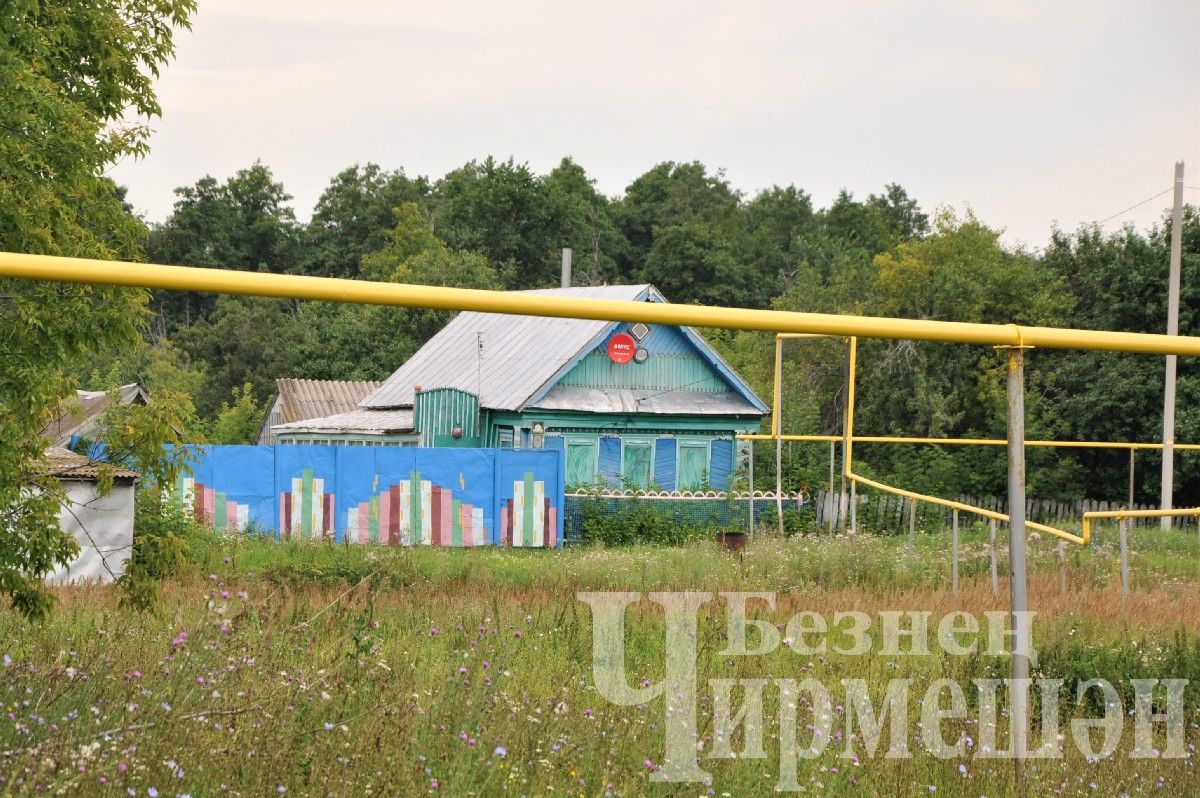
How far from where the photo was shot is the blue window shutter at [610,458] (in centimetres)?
2592

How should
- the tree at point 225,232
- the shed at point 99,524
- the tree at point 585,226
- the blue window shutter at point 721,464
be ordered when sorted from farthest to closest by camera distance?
the tree at point 585,226 < the tree at point 225,232 < the blue window shutter at point 721,464 < the shed at point 99,524

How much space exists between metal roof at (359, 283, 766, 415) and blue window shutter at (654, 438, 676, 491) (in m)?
0.67

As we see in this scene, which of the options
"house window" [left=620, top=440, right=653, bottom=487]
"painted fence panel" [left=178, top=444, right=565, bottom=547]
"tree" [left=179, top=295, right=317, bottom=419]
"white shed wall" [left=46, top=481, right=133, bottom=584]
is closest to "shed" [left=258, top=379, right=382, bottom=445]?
"tree" [left=179, top=295, right=317, bottom=419]

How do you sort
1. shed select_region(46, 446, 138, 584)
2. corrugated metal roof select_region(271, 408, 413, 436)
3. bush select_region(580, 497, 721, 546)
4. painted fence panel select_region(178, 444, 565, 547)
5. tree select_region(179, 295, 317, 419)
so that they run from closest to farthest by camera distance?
shed select_region(46, 446, 138, 584) < painted fence panel select_region(178, 444, 565, 547) < bush select_region(580, 497, 721, 546) < corrugated metal roof select_region(271, 408, 413, 436) < tree select_region(179, 295, 317, 419)

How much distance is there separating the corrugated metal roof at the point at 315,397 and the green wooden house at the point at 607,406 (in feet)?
25.9

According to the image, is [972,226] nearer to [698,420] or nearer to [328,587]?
[698,420]

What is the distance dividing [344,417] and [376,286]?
87.6ft

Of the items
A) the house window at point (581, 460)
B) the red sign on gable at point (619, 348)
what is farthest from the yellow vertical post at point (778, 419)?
the red sign on gable at point (619, 348)

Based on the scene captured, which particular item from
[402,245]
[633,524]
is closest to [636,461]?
[633,524]

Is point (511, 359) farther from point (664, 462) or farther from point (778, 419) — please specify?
point (778, 419)

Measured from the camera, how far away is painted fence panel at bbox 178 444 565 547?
22.1 meters

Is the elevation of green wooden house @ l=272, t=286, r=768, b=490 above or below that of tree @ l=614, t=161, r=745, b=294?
below

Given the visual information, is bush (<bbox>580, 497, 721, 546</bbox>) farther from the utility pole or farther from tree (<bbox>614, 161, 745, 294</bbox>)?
tree (<bbox>614, 161, 745, 294</bbox>)

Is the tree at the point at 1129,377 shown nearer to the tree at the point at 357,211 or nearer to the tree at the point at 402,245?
the tree at the point at 402,245
